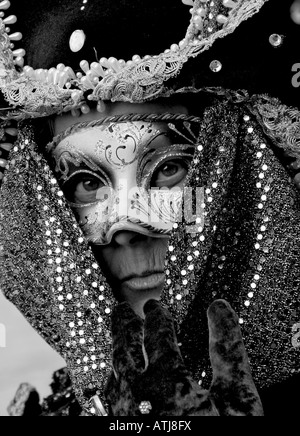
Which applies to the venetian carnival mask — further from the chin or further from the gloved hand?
the gloved hand

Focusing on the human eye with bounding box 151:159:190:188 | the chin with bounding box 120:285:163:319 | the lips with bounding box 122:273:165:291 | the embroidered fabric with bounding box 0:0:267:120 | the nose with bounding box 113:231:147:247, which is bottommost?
the chin with bounding box 120:285:163:319

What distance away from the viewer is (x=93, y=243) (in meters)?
2.06

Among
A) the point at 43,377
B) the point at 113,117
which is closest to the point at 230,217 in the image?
the point at 113,117

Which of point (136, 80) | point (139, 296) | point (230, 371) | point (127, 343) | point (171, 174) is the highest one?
point (136, 80)

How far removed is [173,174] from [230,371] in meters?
0.57

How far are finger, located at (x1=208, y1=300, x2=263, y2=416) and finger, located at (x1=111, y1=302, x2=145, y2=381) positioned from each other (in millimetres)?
148

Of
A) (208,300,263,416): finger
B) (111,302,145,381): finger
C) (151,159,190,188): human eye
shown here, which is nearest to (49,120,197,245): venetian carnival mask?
(151,159,190,188): human eye

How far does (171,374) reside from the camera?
1642 mm

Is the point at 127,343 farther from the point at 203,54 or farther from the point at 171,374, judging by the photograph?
the point at 203,54

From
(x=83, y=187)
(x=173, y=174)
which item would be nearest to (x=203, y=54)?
(x=173, y=174)

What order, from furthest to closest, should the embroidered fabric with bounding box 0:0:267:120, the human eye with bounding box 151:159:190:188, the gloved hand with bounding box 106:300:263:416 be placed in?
the human eye with bounding box 151:159:190:188, the embroidered fabric with bounding box 0:0:267:120, the gloved hand with bounding box 106:300:263:416

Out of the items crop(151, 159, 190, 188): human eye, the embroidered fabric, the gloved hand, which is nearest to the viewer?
the gloved hand

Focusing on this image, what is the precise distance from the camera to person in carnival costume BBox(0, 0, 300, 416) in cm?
195
